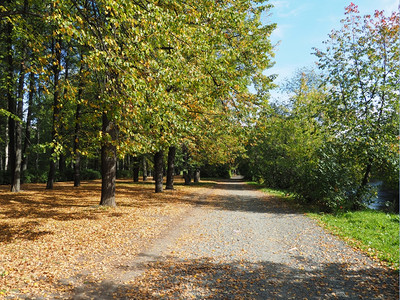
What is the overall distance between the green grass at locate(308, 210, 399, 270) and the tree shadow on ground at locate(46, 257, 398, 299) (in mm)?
1185

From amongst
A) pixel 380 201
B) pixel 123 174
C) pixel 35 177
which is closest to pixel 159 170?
pixel 35 177

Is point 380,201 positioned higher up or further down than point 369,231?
further down

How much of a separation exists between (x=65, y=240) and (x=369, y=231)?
9097mm

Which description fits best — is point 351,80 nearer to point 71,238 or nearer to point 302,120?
point 302,120

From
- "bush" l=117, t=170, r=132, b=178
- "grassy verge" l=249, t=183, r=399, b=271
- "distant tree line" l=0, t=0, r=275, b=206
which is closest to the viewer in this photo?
"distant tree line" l=0, t=0, r=275, b=206

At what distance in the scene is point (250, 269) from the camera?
5602mm

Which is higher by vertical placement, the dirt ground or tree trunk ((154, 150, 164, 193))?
tree trunk ((154, 150, 164, 193))

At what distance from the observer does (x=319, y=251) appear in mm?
6836

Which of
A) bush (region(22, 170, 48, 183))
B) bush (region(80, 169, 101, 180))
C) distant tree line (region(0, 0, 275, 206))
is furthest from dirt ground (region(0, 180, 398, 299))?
bush (region(80, 169, 101, 180))

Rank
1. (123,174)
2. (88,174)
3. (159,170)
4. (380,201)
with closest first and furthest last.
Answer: (159,170) → (380,201) → (88,174) → (123,174)

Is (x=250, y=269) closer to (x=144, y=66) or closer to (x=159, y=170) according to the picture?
(x=144, y=66)

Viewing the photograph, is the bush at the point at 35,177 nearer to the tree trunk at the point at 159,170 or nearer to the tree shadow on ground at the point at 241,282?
the tree trunk at the point at 159,170

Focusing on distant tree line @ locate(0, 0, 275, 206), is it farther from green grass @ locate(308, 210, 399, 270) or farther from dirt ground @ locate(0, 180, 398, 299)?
green grass @ locate(308, 210, 399, 270)

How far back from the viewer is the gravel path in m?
4.60
